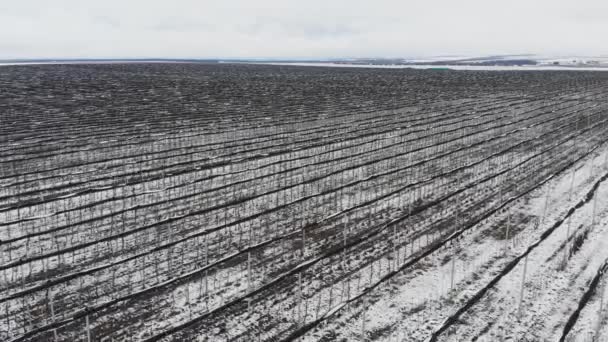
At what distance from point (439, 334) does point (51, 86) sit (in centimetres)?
4253

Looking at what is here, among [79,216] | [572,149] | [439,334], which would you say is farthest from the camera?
[572,149]

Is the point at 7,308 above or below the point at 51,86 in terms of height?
below

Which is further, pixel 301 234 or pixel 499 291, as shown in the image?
pixel 301 234

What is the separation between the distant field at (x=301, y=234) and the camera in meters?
6.32

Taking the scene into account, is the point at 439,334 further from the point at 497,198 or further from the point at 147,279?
the point at 497,198

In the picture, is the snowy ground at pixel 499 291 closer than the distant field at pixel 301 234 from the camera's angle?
Yes

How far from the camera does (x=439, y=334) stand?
19.1ft

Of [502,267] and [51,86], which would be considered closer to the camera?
[502,267]

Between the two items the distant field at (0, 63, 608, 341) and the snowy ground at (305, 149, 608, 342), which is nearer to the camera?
the snowy ground at (305, 149, 608, 342)

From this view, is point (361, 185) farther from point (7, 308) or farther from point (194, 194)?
point (7, 308)

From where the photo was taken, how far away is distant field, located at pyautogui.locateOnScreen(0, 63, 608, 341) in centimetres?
632

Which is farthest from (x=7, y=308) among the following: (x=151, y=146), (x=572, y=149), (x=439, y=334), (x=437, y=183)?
(x=572, y=149)

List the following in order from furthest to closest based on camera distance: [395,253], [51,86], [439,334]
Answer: [51,86] < [395,253] < [439,334]

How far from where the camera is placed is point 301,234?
9.27 m
